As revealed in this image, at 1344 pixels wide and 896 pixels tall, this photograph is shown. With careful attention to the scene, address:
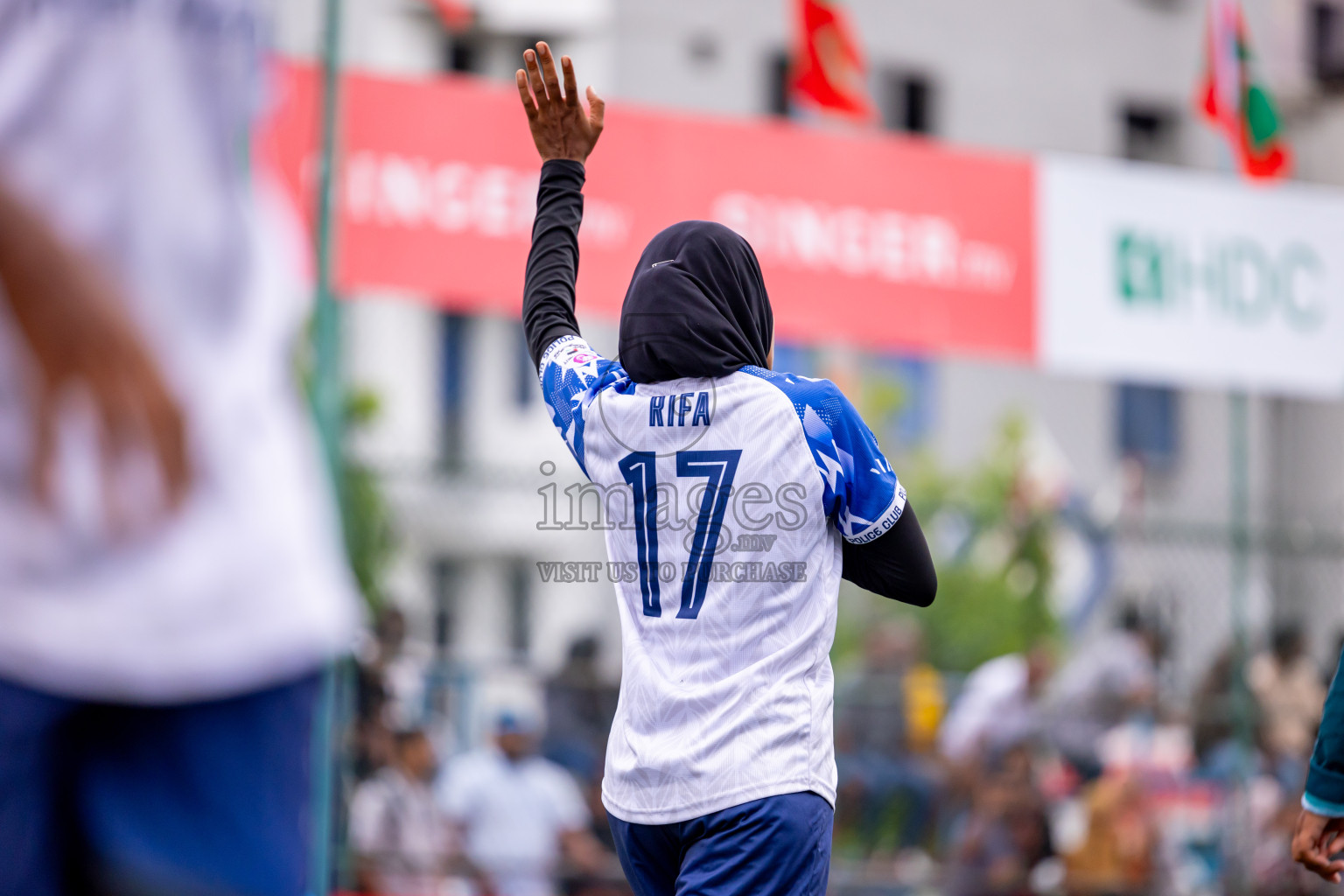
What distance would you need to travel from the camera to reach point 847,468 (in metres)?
2.67

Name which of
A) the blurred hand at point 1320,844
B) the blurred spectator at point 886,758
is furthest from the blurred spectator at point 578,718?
the blurred hand at point 1320,844

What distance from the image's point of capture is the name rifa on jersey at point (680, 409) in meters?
2.71

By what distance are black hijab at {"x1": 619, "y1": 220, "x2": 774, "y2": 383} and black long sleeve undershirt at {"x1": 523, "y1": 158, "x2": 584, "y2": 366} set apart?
0.32 metres

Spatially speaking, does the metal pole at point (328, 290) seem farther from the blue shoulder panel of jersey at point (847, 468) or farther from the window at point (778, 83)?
the window at point (778, 83)

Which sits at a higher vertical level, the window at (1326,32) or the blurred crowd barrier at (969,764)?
the window at (1326,32)

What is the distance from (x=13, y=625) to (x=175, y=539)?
0.14 meters

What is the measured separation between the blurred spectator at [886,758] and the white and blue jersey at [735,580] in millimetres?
5435

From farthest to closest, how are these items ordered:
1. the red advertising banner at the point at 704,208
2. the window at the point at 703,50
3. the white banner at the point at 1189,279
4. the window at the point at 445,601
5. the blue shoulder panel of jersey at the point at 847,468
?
1. the window at the point at 703,50
2. the window at the point at 445,601
3. the white banner at the point at 1189,279
4. the red advertising banner at the point at 704,208
5. the blue shoulder panel of jersey at the point at 847,468

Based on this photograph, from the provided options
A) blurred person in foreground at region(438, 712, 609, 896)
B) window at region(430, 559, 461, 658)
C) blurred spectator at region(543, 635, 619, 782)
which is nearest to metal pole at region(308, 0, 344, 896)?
blurred person in foreground at region(438, 712, 609, 896)

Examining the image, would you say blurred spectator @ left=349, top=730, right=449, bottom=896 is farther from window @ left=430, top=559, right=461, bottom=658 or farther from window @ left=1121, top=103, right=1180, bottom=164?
window @ left=1121, top=103, right=1180, bottom=164

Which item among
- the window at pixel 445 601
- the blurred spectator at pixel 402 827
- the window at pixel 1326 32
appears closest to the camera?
the blurred spectator at pixel 402 827

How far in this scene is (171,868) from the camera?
1.30m

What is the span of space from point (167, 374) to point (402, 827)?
5725mm

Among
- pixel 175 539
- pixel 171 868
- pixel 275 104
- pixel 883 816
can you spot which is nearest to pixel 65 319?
pixel 175 539
